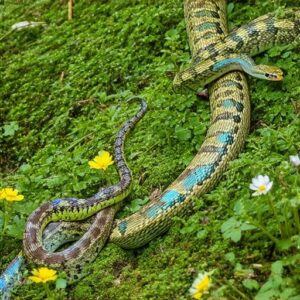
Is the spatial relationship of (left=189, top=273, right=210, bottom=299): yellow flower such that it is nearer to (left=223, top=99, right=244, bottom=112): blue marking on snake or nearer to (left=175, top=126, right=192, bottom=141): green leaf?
(left=175, top=126, right=192, bottom=141): green leaf

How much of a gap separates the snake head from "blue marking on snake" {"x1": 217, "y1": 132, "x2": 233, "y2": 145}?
77cm

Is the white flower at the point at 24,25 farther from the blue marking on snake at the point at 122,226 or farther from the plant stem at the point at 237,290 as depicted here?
the plant stem at the point at 237,290

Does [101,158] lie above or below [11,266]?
above

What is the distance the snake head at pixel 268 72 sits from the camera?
22.1 ft

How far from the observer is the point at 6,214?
6391 millimetres

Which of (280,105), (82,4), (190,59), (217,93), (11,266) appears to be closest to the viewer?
(11,266)

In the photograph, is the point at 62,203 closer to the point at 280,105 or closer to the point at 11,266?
the point at 11,266

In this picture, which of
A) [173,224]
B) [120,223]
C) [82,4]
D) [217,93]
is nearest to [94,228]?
[120,223]

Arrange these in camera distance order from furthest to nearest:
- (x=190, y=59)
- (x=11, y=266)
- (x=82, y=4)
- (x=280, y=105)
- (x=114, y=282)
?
(x=82, y=4), (x=190, y=59), (x=280, y=105), (x=11, y=266), (x=114, y=282)

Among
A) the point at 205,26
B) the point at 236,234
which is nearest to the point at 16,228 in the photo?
the point at 236,234

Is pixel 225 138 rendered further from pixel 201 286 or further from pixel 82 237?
pixel 201 286

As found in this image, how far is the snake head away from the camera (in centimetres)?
673

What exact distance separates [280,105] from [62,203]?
2.08 meters

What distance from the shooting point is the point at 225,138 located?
636 cm
